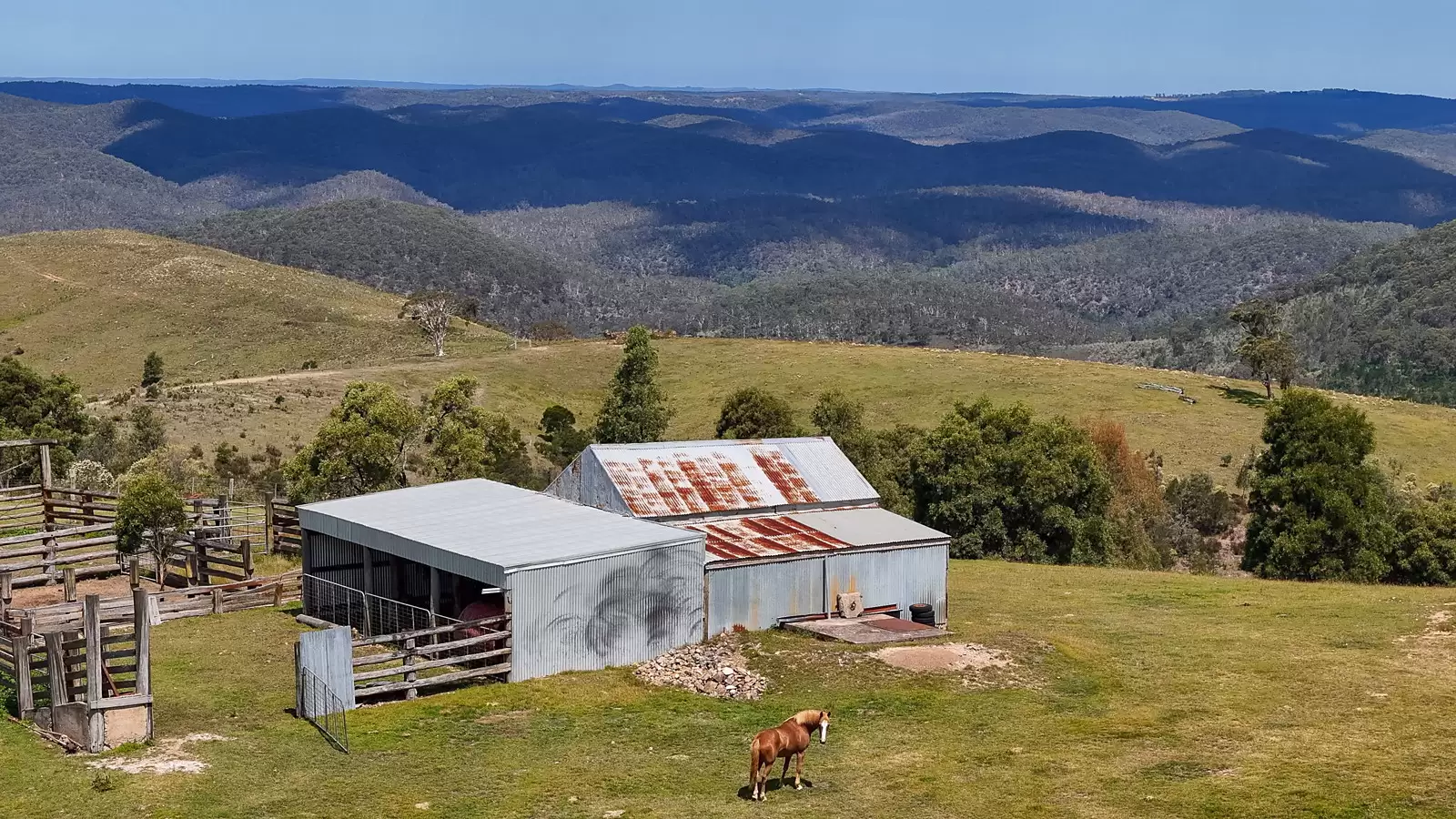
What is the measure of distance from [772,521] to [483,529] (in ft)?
24.6

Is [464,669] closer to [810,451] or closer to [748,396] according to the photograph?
[810,451]

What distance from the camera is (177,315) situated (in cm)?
13825

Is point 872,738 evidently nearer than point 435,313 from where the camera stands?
Yes

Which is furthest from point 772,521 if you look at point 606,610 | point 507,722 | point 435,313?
point 435,313

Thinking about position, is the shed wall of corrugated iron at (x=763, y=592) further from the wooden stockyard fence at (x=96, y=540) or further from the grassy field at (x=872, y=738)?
the wooden stockyard fence at (x=96, y=540)

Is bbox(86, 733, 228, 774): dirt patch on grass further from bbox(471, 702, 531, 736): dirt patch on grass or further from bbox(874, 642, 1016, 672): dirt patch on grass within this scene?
bbox(874, 642, 1016, 672): dirt patch on grass

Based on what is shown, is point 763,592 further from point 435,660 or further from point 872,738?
point 872,738

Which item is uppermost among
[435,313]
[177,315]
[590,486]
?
[590,486]

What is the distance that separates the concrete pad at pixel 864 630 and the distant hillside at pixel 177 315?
87660 mm

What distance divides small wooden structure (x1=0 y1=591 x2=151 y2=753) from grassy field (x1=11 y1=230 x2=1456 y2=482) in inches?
2142

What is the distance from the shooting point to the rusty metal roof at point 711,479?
118 feet

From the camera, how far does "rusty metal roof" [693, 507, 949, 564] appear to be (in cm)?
3225

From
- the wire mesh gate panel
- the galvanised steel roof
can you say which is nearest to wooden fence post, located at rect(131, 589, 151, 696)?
the wire mesh gate panel

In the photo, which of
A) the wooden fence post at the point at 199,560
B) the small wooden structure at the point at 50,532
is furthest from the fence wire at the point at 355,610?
the small wooden structure at the point at 50,532
